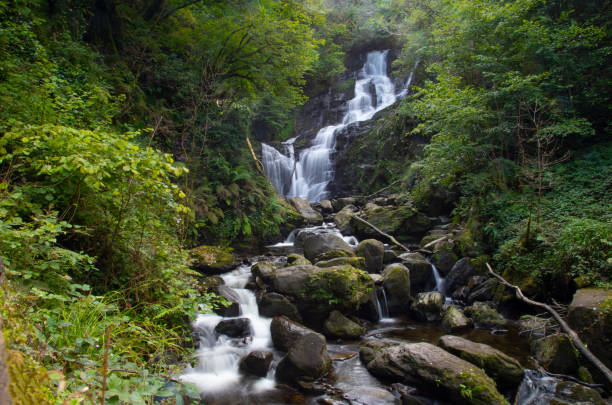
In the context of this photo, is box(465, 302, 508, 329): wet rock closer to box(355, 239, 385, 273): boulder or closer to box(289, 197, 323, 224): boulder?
box(355, 239, 385, 273): boulder

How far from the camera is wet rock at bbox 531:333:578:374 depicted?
5.05 metres

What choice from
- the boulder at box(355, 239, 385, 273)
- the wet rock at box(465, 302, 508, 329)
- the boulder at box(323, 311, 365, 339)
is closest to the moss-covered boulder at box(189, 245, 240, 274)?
the boulder at box(323, 311, 365, 339)

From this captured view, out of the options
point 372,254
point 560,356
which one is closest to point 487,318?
point 560,356

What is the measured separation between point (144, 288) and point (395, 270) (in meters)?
6.17

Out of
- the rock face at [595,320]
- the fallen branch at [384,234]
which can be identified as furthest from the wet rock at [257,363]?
the fallen branch at [384,234]

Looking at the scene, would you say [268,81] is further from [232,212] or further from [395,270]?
[395,270]

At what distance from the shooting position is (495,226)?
28.8ft

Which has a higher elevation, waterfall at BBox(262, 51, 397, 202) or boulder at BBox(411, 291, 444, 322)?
waterfall at BBox(262, 51, 397, 202)

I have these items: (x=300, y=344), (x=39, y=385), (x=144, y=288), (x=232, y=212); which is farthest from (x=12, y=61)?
(x=232, y=212)

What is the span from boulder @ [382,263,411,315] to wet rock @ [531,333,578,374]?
9.95ft

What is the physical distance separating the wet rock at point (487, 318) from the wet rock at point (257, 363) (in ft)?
15.4

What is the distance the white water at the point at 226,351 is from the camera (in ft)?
17.3

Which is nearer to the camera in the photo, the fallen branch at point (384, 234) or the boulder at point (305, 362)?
the boulder at point (305, 362)

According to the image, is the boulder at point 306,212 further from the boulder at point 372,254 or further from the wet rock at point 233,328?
the wet rock at point 233,328
